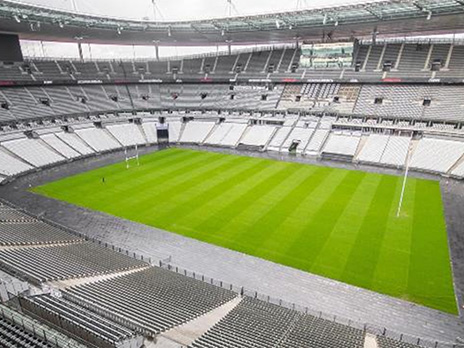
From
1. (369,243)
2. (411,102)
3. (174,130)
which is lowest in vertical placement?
(369,243)

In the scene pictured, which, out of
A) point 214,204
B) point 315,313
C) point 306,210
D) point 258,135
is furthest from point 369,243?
point 258,135

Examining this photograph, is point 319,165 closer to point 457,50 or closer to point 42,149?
point 457,50

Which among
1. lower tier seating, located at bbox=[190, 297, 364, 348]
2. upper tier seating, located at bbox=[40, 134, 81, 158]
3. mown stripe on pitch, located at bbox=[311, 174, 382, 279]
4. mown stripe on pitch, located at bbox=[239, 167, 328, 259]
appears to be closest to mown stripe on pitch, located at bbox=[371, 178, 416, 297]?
mown stripe on pitch, located at bbox=[311, 174, 382, 279]

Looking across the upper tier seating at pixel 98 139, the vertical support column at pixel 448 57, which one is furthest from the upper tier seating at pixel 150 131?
the vertical support column at pixel 448 57

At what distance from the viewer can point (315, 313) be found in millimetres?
16391

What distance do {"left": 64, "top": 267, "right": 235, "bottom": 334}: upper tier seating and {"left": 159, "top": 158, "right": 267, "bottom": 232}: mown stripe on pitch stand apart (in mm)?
8384

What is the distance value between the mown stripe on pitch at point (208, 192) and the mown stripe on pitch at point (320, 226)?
8.59m

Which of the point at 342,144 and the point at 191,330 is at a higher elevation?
the point at 342,144

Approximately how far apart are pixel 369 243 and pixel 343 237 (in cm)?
171

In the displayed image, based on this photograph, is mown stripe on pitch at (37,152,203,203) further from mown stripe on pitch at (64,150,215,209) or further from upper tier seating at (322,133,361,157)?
upper tier seating at (322,133,361,157)

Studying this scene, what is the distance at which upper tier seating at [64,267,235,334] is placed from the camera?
12945 millimetres

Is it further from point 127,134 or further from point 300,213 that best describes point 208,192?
point 127,134

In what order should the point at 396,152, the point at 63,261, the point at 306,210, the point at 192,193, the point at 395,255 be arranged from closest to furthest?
1. the point at 63,261
2. the point at 395,255
3. the point at 306,210
4. the point at 192,193
5. the point at 396,152

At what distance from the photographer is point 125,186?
3472 cm
